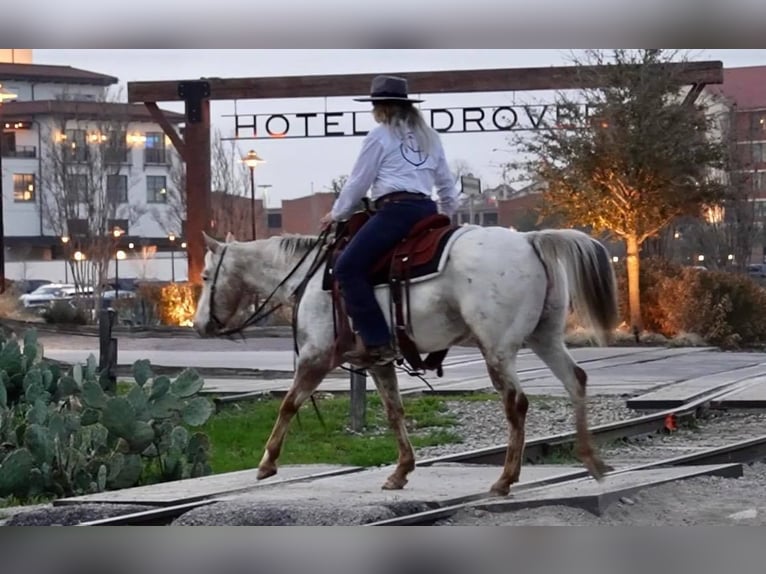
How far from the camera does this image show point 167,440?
10.3 meters

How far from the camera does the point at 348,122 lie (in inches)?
575

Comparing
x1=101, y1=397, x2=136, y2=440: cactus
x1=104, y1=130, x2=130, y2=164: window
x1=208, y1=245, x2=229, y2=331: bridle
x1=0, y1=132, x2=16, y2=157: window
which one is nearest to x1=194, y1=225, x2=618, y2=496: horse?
x1=208, y1=245, x2=229, y2=331: bridle

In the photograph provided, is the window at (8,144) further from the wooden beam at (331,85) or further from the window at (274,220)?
the window at (274,220)

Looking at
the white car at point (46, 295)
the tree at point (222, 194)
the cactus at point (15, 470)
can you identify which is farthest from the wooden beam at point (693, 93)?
the cactus at point (15, 470)

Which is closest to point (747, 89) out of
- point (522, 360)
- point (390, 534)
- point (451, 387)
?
point (522, 360)

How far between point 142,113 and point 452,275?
10.8 meters

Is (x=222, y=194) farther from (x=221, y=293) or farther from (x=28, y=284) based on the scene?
(x=221, y=293)

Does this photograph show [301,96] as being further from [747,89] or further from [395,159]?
[747,89]

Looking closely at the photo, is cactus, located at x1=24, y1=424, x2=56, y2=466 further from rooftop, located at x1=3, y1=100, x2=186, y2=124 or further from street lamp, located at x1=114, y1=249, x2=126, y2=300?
street lamp, located at x1=114, y1=249, x2=126, y2=300

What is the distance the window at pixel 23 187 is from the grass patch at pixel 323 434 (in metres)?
9.52

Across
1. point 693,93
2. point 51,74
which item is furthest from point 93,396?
point 693,93
